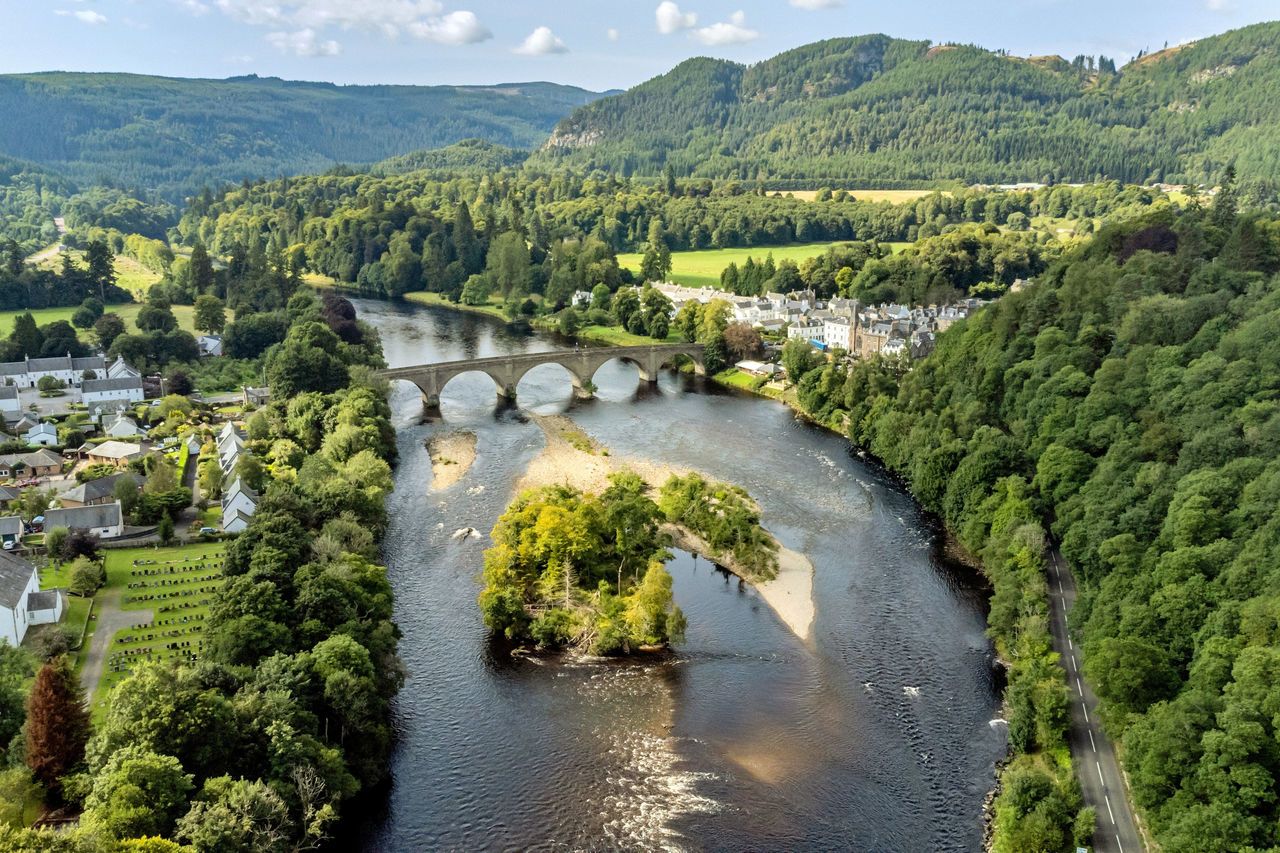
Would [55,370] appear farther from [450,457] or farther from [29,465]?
[450,457]

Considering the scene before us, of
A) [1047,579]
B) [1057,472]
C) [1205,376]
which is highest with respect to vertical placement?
[1205,376]

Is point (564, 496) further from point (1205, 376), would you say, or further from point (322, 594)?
point (1205, 376)

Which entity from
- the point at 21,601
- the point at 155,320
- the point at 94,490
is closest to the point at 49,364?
the point at 155,320

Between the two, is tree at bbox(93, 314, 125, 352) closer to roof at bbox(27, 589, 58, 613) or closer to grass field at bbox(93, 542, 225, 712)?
grass field at bbox(93, 542, 225, 712)

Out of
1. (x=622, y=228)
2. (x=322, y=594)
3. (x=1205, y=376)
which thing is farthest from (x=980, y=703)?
(x=622, y=228)

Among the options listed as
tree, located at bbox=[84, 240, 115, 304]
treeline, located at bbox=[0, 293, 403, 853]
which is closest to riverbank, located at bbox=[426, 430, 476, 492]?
treeline, located at bbox=[0, 293, 403, 853]

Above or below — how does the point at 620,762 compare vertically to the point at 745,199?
below

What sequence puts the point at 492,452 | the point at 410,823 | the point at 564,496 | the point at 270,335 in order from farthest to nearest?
the point at 270,335 < the point at 492,452 < the point at 564,496 < the point at 410,823
